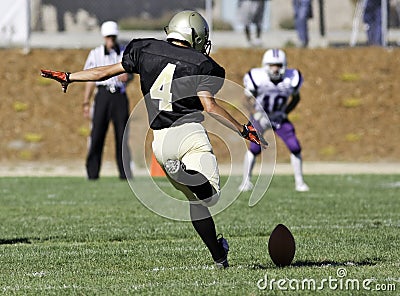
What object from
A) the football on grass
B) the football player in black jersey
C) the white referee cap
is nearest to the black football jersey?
the football player in black jersey

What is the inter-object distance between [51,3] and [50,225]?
994 centimetres

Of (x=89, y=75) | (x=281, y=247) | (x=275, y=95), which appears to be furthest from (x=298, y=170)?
(x=89, y=75)

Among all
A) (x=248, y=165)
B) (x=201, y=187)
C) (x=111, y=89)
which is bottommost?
(x=248, y=165)

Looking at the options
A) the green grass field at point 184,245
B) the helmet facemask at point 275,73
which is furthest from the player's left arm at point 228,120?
the helmet facemask at point 275,73

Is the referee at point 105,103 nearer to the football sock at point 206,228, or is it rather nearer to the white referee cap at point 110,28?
the white referee cap at point 110,28

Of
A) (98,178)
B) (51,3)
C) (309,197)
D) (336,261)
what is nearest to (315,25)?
(51,3)

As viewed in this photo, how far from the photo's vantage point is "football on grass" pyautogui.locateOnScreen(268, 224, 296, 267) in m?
5.59

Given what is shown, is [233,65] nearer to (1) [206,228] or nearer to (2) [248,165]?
(2) [248,165]

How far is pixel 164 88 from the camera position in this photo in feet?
18.1

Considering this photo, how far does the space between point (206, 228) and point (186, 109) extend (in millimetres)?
669

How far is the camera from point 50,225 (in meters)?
8.04

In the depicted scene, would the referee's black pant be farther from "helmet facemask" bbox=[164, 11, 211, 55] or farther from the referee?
"helmet facemask" bbox=[164, 11, 211, 55]

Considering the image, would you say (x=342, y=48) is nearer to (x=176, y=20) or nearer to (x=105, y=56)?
(x=105, y=56)

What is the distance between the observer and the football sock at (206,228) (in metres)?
5.50
